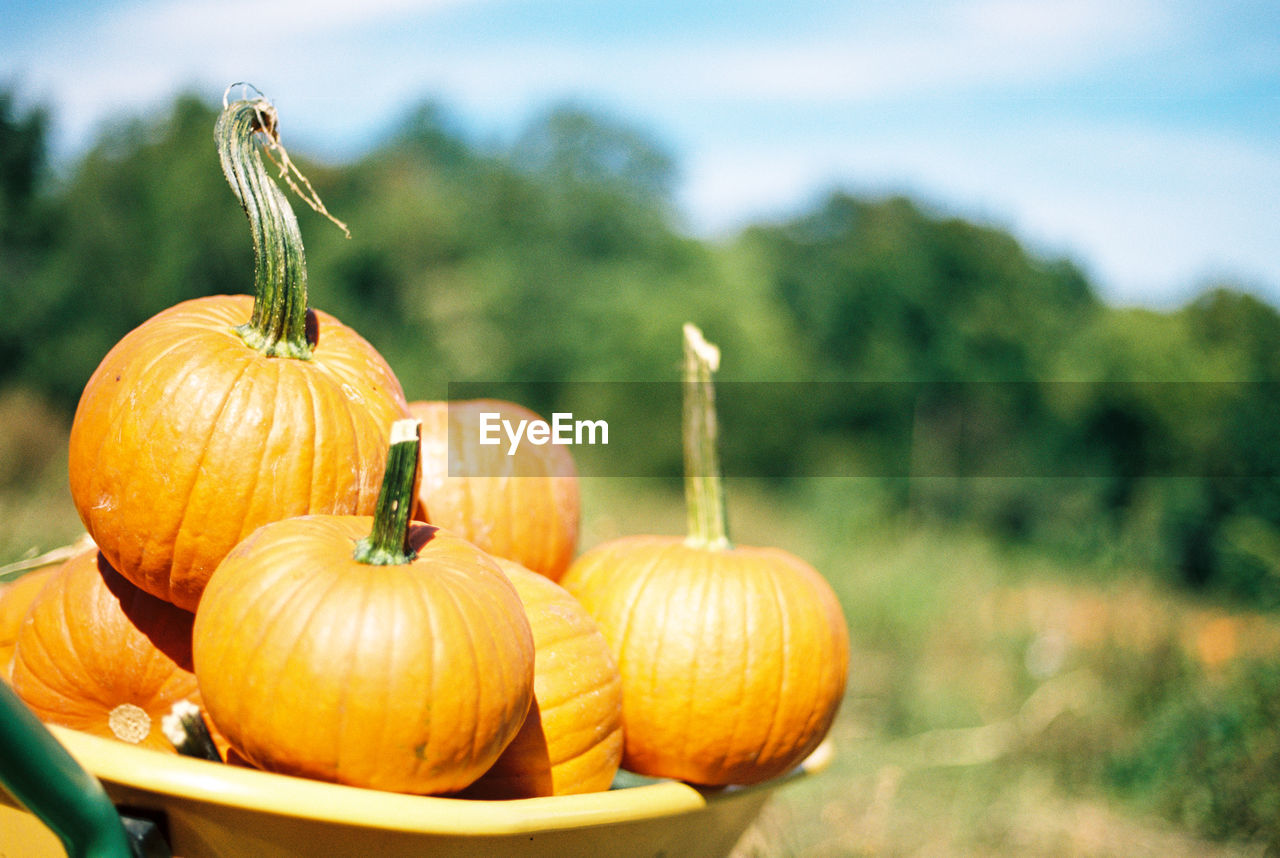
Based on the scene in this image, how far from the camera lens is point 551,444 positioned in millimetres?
2025

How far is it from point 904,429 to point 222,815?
13.6 meters

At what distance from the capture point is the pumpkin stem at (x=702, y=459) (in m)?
1.81

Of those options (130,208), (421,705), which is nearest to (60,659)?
(421,705)

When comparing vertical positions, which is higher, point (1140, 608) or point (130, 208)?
point (130, 208)

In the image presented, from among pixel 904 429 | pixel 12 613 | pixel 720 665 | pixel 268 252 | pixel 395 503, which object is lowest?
pixel 904 429

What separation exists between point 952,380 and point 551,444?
1232 cm

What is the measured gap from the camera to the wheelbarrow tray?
102 cm

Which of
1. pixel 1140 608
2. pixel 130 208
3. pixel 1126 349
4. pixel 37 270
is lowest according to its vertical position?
pixel 1140 608

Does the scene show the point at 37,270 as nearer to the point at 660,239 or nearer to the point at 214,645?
the point at 214,645

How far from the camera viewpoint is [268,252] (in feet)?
4.50

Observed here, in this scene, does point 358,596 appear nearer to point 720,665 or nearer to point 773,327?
point 720,665

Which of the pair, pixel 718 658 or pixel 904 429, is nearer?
pixel 718 658

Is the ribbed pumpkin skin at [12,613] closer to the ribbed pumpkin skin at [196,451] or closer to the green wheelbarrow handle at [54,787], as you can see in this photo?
the ribbed pumpkin skin at [196,451]

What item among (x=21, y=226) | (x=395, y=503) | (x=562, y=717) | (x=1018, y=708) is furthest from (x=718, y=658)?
(x=21, y=226)
